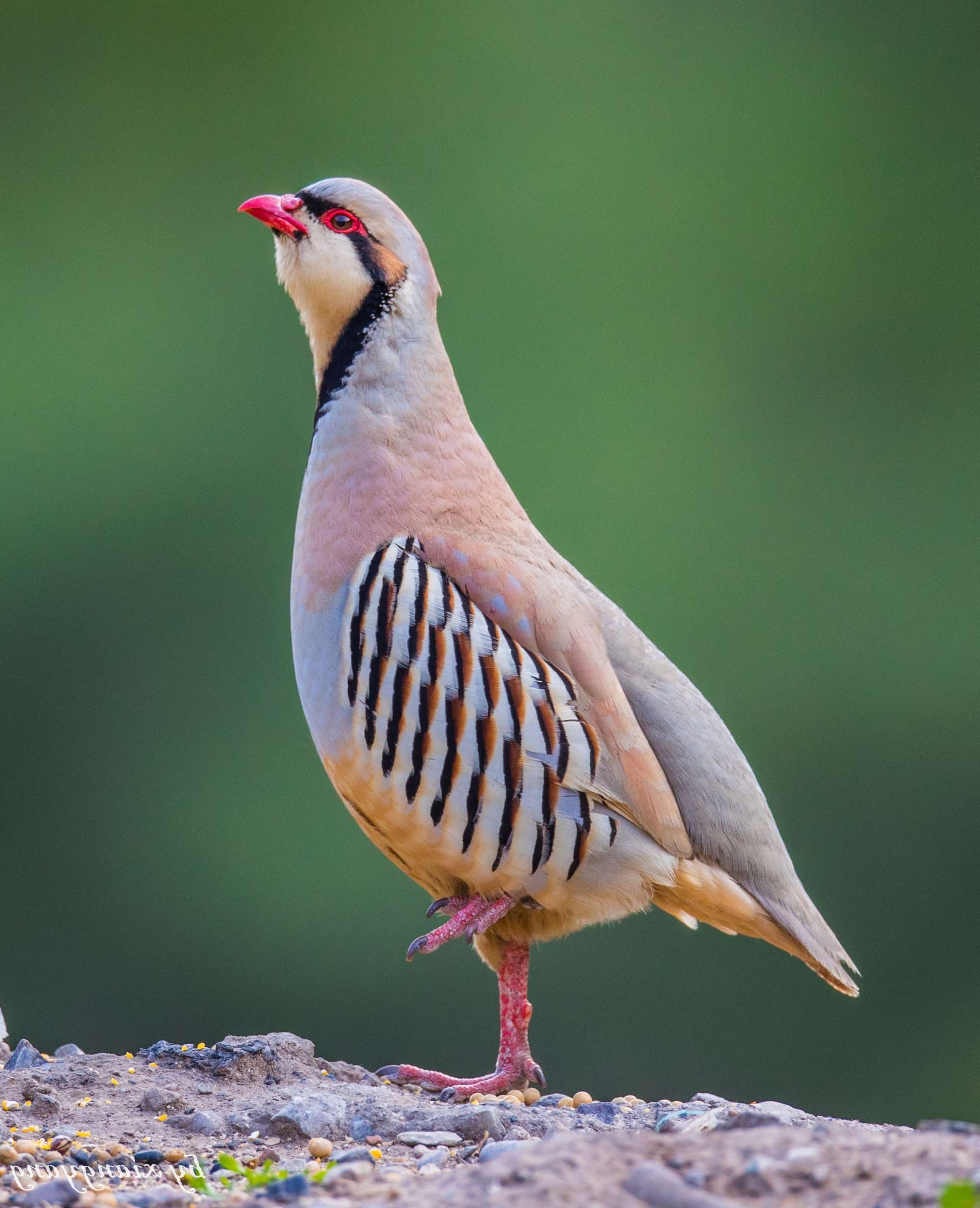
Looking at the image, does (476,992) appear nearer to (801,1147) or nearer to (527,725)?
(527,725)

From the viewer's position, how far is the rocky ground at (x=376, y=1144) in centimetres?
193

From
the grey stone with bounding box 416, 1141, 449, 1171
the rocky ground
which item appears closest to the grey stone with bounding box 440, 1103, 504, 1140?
the rocky ground

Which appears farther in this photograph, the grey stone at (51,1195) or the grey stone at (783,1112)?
the grey stone at (783,1112)

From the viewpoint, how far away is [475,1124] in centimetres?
301

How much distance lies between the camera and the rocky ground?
1.93m

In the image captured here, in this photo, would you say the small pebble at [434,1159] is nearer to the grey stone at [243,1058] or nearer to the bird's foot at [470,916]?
the grey stone at [243,1058]

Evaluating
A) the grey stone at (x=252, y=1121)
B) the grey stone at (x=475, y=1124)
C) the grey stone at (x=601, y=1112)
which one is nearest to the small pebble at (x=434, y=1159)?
the grey stone at (x=475, y=1124)

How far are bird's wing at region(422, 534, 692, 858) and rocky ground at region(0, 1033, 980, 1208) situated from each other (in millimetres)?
735

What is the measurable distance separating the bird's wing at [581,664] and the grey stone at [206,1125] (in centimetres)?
127

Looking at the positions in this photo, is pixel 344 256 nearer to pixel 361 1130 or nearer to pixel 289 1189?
pixel 361 1130

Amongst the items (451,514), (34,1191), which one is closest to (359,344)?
(451,514)

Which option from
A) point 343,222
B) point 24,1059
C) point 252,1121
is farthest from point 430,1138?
point 343,222

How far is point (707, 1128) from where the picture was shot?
112 inches

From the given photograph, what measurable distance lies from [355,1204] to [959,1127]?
0.93 metres
